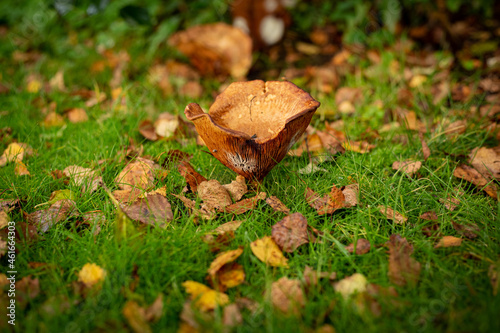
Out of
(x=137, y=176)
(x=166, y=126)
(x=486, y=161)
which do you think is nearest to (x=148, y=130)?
(x=166, y=126)

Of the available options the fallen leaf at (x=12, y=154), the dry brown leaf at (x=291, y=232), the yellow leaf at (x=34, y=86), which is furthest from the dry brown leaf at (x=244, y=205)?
the yellow leaf at (x=34, y=86)

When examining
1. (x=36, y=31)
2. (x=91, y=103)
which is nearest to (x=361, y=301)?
(x=91, y=103)

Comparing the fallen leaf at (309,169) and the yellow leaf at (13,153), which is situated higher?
the fallen leaf at (309,169)

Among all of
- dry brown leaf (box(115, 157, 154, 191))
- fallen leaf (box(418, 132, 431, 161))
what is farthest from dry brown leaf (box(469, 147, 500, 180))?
dry brown leaf (box(115, 157, 154, 191))

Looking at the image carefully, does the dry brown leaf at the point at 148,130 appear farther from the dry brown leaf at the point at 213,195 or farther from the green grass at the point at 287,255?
the dry brown leaf at the point at 213,195

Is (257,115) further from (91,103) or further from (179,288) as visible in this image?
(91,103)

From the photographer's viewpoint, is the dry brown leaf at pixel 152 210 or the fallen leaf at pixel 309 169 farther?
the fallen leaf at pixel 309 169

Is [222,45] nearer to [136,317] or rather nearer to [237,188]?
[237,188]
